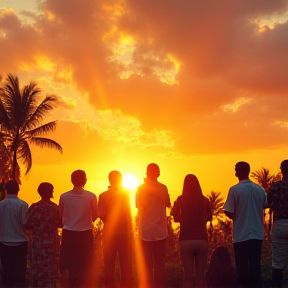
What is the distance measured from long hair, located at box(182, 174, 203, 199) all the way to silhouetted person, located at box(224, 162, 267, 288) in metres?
0.49

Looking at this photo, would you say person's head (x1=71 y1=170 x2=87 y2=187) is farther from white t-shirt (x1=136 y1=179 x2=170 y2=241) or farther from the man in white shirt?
white t-shirt (x1=136 y1=179 x2=170 y2=241)

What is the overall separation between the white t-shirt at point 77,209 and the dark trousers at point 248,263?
2.35 m

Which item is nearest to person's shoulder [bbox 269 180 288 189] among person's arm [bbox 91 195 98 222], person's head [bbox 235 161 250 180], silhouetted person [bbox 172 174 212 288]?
person's head [bbox 235 161 250 180]

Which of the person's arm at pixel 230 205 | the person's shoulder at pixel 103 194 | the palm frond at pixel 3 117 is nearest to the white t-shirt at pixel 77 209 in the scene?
the person's shoulder at pixel 103 194

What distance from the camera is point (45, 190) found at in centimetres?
944

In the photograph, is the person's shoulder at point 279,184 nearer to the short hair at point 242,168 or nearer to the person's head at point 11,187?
the short hair at point 242,168

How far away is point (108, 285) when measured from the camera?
33.0ft

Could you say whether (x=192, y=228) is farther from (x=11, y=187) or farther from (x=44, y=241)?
(x=11, y=187)

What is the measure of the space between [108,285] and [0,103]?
32215 mm

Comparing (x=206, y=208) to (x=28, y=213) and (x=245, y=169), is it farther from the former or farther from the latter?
(x=28, y=213)

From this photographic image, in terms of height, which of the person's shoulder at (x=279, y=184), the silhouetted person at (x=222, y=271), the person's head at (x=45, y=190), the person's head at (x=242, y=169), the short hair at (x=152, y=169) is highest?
the short hair at (x=152, y=169)

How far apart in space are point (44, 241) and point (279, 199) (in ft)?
12.0

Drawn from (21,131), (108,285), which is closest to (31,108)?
(21,131)

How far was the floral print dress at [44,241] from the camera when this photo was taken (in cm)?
956
